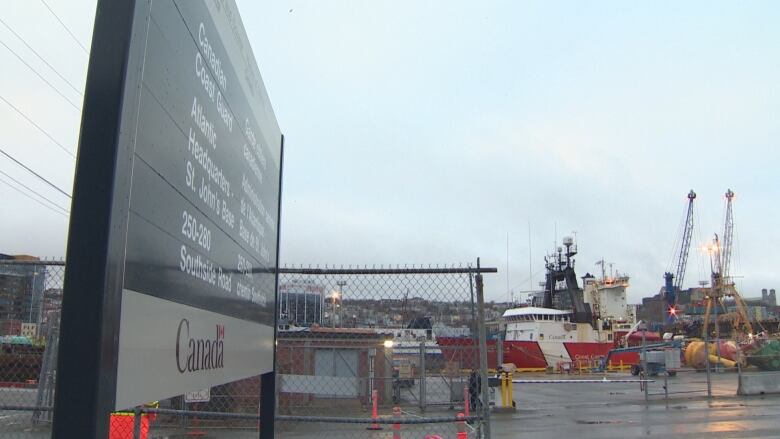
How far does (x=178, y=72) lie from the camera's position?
2121 millimetres

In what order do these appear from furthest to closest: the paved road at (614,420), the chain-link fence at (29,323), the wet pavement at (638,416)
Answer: the wet pavement at (638,416) → the paved road at (614,420) → the chain-link fence at (29,323)

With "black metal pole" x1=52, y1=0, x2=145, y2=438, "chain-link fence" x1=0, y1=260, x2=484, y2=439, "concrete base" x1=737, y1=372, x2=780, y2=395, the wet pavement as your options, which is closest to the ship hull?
the wet pavement

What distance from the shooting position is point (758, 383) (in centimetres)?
2066

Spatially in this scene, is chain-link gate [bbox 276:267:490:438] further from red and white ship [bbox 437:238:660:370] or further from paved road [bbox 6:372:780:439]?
red and white ship [bbox 437:238:660:370]

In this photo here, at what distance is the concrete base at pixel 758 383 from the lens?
20.3m

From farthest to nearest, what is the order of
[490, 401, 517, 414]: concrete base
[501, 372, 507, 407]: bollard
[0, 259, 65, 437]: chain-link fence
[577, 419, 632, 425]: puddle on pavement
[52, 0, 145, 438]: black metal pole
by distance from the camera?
[501, 372, 507, 407]: bollard, [490, 401, 517, 414]: concrete base, [577, 419, 632, 425]: puddle on pavement, [0, 259, 65, 437]: chain-link fence, [52, 0, 145, 438]: black metal pole

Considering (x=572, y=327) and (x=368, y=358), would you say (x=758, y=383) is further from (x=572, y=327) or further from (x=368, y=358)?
(x=572, y=327)

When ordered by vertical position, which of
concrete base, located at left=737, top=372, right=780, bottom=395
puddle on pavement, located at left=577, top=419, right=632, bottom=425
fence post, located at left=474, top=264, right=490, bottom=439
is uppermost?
fence post, located at left=474, top=264, right=490, bottom=439

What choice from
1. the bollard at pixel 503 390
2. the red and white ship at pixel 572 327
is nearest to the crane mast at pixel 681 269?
the red and white ship at pixel 572 327

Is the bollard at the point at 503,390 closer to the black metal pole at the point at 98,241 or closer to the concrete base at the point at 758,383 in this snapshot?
the concrete base at the point at 758,383

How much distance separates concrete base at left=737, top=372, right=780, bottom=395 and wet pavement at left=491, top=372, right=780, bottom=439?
45 cm

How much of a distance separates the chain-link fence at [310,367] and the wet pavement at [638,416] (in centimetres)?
203

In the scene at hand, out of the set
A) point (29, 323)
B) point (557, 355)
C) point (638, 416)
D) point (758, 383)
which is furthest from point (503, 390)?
point (557, 355)

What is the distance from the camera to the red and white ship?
139 feet
